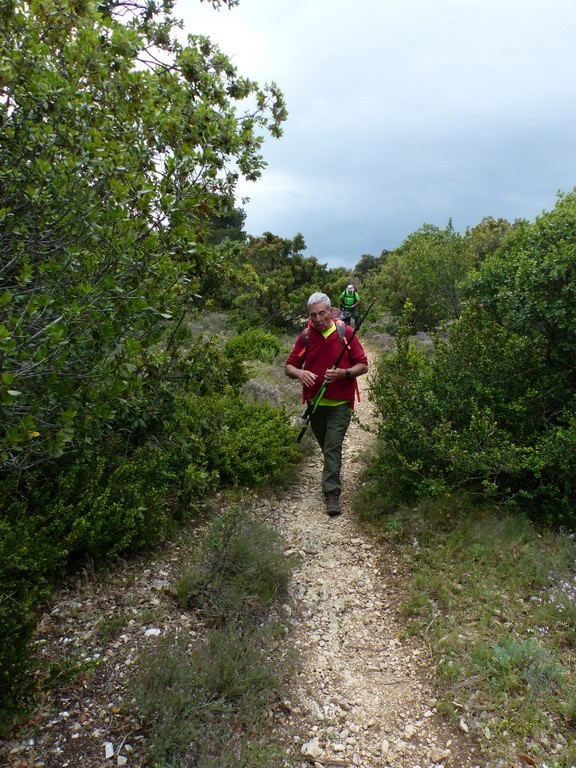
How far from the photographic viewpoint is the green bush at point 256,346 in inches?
528

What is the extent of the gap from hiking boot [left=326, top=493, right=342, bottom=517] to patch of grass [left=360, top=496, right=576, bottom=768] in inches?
17.2

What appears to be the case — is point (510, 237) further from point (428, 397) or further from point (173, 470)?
point (173, 470)

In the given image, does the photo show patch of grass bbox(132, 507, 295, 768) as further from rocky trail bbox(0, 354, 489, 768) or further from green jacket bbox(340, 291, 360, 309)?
green jacket bbox(340, 291, 360, 309)

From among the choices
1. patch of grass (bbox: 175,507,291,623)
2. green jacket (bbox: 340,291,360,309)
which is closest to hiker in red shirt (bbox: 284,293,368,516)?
patch of grass (bbox: 175,507,291,623)

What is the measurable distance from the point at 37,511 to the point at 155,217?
2628 millimetres

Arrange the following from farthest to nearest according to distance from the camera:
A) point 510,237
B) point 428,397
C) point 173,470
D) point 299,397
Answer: point 299,397, point 510,237, point 428,397, point 173,470

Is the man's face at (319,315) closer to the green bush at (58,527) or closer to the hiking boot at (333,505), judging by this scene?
the hiking boot at (333,505)

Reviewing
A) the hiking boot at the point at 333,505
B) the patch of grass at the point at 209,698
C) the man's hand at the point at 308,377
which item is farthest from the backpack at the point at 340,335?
the patch of grass at the point at 209,698

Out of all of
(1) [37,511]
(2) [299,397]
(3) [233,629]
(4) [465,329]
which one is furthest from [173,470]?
(2) [299,397]

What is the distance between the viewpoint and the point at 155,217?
4.01 metres

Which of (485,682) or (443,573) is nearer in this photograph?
(485,682)

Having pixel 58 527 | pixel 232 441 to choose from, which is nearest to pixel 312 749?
pixel 58 527

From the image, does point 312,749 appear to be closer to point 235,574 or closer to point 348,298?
point 235,574

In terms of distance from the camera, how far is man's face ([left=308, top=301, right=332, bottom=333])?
618 cm
